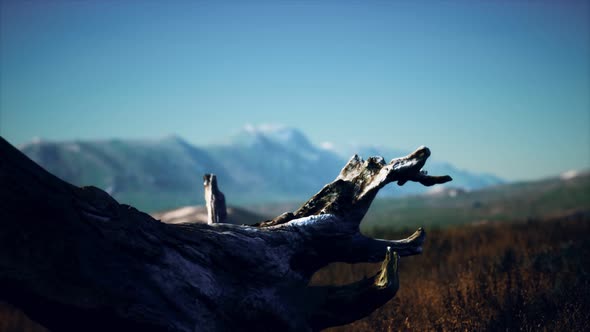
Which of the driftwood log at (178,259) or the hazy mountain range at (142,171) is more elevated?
the hazy mountain range at (142,171)

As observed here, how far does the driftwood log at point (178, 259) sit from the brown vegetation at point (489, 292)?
1.23 metres

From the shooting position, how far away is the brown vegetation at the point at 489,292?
478 centimetres

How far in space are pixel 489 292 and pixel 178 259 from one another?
444cm

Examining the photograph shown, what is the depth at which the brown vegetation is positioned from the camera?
4777mm

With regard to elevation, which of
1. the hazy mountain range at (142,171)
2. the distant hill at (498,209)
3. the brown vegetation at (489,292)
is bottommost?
the brown vegetation at (489,292)

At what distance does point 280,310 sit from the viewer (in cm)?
373

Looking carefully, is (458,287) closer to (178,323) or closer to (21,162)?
(178,323)

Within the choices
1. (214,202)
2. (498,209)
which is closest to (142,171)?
(498,209)

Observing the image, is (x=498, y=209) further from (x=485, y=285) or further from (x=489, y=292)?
(x=489, y=292)

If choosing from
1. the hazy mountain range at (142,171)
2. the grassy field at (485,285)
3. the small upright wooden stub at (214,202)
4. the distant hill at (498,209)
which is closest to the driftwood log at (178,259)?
the grassy field at (485,285)

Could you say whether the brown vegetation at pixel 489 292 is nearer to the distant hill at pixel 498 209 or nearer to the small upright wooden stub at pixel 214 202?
the small upright wooden stub at pixel 214 202

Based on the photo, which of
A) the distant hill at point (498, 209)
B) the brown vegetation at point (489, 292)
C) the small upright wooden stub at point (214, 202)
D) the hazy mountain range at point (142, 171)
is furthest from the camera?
the hazy mountain range at point (142, 171)

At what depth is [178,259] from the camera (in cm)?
334

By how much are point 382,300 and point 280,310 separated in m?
0.99
